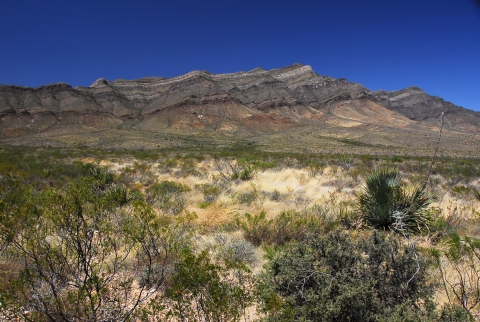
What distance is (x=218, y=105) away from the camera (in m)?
114

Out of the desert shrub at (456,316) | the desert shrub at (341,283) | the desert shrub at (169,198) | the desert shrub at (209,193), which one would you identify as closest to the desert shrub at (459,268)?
the desert shrub at (341,283)

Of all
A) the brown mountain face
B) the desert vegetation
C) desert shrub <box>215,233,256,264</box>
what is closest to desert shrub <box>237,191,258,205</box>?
the desert vegetation

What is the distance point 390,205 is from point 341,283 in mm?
3913

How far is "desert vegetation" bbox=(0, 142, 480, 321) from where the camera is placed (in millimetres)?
2586

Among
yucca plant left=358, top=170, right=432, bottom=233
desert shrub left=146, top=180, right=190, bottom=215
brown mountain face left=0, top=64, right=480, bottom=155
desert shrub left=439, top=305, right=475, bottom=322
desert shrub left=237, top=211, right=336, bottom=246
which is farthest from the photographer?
brown mountain face left=0, top=64, right=480, bottom=155

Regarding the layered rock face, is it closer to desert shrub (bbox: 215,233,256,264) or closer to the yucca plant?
the yucca plant

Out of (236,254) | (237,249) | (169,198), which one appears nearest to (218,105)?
(169,198)

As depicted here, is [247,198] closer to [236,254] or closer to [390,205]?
[236,254]

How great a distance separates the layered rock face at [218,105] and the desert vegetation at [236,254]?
303 ft

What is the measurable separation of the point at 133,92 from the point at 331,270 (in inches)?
6250

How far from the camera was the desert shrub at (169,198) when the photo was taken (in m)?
7.12

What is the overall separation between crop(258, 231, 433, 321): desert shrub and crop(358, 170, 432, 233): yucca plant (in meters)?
2.53

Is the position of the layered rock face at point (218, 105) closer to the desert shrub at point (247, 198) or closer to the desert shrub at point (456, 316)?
the desert shrub at point (247, 198)

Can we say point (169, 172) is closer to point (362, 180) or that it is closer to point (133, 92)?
point (362, 180)
